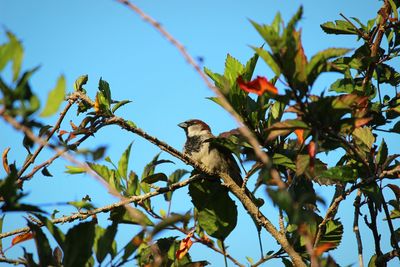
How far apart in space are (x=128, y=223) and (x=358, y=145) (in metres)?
1.00

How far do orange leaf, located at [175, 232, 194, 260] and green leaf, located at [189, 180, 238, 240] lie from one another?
92mm

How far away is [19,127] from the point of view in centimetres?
92

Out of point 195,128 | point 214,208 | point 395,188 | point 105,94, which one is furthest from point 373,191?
point 195,128

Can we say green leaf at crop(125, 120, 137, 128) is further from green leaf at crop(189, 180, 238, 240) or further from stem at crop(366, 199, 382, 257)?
stem at crop(366, 199, 382, 257)

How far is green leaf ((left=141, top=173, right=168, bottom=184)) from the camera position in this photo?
2.15 m

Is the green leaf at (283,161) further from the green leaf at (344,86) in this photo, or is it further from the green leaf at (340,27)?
the green leaf at (340,27)

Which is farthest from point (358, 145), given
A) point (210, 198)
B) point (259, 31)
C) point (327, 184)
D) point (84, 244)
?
point (84, 244)

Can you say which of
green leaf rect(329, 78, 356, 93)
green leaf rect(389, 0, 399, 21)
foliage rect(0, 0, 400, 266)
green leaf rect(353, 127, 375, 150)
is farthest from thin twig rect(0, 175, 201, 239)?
green leaf rect(389, 0, 399, 21)

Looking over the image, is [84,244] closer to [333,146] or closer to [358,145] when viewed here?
[333,146]

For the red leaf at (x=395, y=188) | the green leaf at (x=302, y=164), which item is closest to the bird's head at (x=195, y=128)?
the red leaf at (x=395, y=188)

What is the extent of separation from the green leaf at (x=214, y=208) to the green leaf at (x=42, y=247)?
3.11ft

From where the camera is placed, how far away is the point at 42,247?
1251 millimetres

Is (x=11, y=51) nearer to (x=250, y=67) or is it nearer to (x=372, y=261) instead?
(x=250, y=67)

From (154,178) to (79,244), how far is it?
929mm
